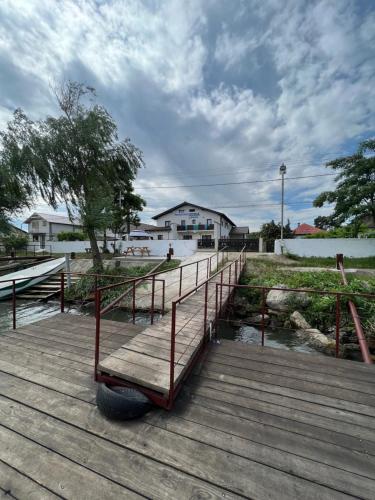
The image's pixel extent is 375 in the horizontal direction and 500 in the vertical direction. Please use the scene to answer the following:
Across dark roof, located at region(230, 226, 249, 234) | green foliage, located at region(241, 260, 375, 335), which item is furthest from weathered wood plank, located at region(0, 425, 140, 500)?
dark roof, located at region(230, 226, 249, 234)

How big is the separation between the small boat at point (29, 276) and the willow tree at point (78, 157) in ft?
6.33

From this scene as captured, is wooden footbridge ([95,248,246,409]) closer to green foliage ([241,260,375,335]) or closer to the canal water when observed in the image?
the canal water

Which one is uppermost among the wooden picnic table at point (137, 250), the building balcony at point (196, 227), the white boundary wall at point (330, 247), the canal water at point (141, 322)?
the building balcony at point (196, 227)

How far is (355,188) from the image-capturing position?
12.8m

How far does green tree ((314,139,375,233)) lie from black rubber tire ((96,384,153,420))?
590 inches

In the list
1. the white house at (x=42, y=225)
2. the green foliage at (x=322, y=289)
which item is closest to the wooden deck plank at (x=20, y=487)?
the green foliage at (x=322, y=289)

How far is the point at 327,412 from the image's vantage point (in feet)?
7.07

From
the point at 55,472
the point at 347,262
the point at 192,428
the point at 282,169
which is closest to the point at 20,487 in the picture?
the point at 55,472

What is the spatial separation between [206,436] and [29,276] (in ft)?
36.9

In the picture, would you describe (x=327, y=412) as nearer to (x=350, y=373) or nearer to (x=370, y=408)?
(x=370, y=408)

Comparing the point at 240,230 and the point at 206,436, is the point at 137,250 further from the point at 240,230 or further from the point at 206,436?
the point at 240,230

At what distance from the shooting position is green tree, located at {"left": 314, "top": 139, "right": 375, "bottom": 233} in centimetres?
1246

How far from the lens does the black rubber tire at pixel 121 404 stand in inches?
79.8

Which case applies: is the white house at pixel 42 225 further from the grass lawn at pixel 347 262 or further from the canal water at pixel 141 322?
the grass lawn at pixel 347 262
